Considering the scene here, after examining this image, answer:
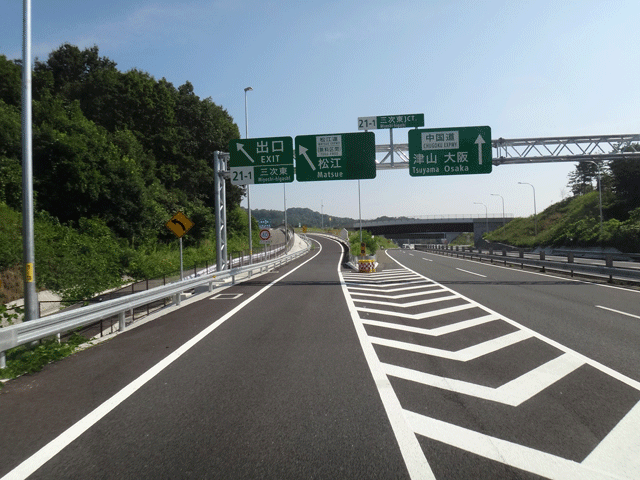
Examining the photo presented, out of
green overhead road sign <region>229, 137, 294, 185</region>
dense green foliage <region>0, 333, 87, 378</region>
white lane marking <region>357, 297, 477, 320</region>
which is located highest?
green overhead road sign <region>229, 137, 294, 185</region>

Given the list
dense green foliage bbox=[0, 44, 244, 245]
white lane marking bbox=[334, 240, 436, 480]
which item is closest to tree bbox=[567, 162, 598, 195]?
dense green foliage bbox=[0, 44, 244, 245]

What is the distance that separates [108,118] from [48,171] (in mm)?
18433

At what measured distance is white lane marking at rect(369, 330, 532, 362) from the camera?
7418 millimetres

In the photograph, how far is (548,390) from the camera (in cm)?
570

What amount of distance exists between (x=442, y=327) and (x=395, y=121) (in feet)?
48.6

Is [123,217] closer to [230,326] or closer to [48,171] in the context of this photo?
[48,171]

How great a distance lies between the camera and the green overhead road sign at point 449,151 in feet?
73.6

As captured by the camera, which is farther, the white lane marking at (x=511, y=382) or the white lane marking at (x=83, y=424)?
the white lane marking at (x=511, y=382)

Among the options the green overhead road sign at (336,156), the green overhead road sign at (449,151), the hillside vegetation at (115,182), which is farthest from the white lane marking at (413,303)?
the hillside vegetation at (115,182)

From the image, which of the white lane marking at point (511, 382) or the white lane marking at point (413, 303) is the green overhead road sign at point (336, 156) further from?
the white lane marking at point (511, 382)

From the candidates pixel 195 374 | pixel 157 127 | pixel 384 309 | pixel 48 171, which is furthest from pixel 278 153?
pixel 157 127

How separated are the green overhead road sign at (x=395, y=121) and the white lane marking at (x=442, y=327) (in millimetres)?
13510

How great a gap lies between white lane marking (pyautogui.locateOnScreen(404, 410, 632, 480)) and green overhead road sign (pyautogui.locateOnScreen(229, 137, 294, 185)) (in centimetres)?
1928

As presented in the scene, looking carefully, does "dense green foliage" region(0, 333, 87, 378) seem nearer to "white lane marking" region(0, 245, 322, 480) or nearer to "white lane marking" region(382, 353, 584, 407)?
"white lane marking" region(0, 245, 322, 480)
